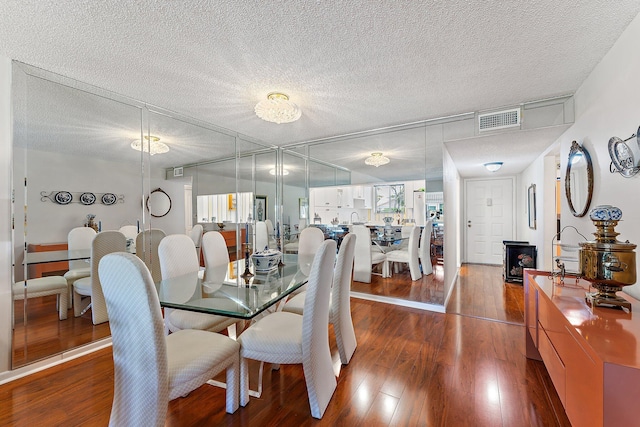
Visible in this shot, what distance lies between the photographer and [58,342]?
7.40ft

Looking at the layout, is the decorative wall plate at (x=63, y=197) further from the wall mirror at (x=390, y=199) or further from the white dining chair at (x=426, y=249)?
the white dining chair at (x=426, y=249)

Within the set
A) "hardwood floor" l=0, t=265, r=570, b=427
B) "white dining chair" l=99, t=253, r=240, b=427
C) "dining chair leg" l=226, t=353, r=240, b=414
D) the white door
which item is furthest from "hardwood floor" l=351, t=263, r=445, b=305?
"white dining chair" l=99, t=253, r=240, b=427

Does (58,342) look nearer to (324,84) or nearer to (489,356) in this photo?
(324,84)

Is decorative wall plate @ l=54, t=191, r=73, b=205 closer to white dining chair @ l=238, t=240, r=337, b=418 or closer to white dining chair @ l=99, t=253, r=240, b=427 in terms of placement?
white dining chair @ l=99, t=253, r=240, b=427

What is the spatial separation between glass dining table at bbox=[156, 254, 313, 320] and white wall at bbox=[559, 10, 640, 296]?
2150 millimetres

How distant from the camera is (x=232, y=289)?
6.44 ft

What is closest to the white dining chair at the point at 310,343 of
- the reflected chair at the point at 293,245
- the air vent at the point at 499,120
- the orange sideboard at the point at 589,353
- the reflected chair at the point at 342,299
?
the reflected chair at the point at 342,299

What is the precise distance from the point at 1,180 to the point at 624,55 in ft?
14.5

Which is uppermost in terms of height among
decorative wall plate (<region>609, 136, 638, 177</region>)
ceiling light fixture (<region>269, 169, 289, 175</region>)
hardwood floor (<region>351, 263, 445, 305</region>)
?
Answer: ceiling light fixture (<region>269, 169, 289, 175</region>)

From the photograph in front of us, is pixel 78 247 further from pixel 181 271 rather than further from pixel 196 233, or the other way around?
pixel 196 233

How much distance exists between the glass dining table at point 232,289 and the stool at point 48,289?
1.06 metres

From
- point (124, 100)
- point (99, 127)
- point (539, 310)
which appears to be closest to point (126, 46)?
point (124, 100)

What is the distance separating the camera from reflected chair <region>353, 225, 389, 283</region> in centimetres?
414

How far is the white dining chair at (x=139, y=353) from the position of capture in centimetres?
112
